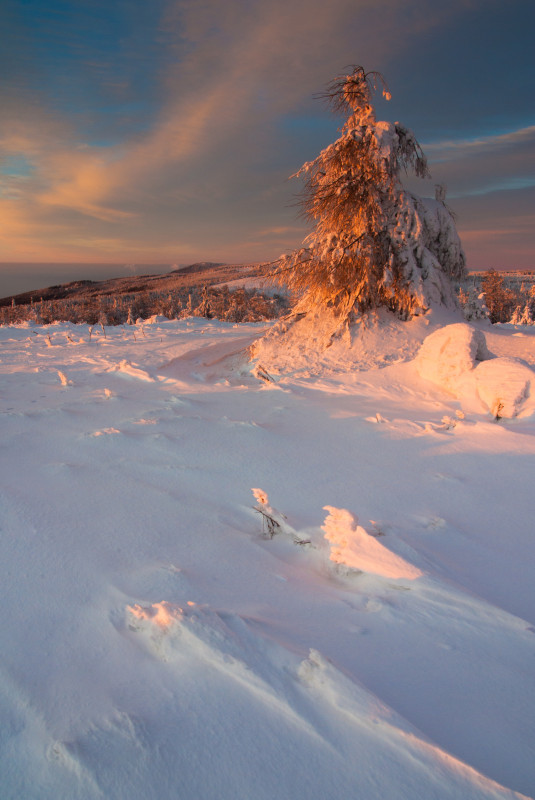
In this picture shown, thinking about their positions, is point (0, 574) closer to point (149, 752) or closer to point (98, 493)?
point (98, 493)

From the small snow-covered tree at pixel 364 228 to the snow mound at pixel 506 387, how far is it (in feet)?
9.79

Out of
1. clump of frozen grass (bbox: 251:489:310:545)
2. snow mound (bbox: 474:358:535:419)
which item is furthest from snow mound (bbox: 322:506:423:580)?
snow mound (bbox: 474:358:535:419)

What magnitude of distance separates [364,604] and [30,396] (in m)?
5.31

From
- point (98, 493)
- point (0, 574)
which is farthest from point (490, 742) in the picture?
point (98, 493)

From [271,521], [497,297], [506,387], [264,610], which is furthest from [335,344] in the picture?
[497,297]

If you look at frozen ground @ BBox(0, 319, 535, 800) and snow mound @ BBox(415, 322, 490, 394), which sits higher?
snow mound @ BBox(415, 322, 490, 394)

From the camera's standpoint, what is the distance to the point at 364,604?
80.7 inches

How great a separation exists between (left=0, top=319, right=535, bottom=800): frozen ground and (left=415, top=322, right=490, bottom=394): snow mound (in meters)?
1.36

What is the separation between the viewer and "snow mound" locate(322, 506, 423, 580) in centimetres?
219

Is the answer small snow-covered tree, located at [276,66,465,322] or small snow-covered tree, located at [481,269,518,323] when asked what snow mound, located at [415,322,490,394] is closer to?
small snow-covered tree, located at [276,66,465,322]

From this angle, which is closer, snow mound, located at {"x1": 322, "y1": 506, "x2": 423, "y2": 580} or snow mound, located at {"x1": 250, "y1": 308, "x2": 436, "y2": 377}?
snow mound, located at {"x1": 322, "y1": 506, "x2": 423, "y2": 580}

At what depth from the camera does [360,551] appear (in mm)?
2316

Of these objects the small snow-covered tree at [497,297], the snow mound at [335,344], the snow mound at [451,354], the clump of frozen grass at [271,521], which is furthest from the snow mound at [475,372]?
the small snow-covered tree at [497,297]

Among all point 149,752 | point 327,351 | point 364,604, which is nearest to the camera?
point 149,752
